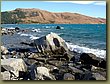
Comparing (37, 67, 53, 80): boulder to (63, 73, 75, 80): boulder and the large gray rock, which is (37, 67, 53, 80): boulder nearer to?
(63, 73, 75, 80): boulder

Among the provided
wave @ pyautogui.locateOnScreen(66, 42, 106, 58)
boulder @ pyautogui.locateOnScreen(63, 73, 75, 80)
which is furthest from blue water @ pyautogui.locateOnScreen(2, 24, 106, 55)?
boulder @ pyautogui.locateOnScreen(63, 73, 75, 80)

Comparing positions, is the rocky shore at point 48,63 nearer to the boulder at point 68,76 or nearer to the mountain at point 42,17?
the boulder at point 68,76

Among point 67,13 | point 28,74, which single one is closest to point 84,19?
point 67,13

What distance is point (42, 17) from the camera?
17.4 feet

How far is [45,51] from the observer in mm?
5293

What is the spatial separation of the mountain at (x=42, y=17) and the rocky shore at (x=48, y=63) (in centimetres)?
15

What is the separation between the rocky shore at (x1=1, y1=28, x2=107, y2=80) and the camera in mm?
5227

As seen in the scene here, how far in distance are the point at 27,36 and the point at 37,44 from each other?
0.16 meters

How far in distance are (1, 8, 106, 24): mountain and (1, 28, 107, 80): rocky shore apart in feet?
0.49

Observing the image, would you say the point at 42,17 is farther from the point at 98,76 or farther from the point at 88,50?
the point at 98,76

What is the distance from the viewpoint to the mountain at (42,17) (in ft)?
17.3

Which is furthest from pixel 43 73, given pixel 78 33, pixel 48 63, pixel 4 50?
pixel 78 33

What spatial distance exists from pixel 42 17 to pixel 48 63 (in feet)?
1.93

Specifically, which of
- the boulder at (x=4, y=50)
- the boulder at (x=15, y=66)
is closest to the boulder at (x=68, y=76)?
the boulder at (x=15, y=66)
